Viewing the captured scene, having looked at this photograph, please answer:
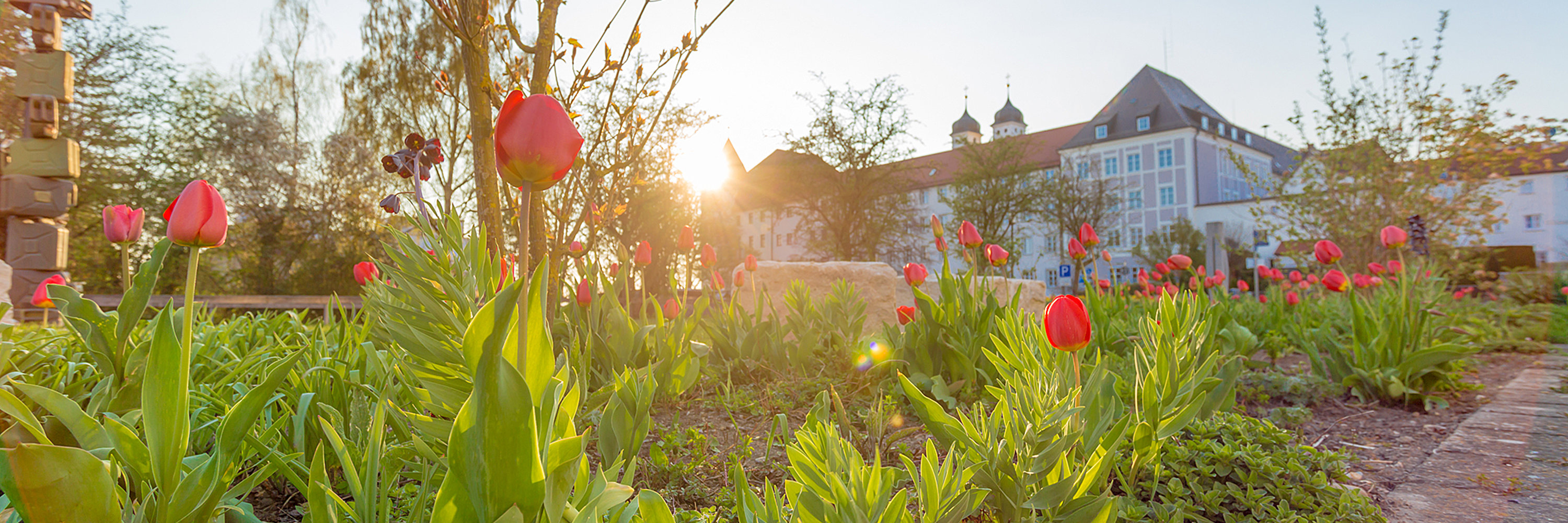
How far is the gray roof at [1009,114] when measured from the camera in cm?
5388

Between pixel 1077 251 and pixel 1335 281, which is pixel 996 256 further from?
pixel 1335 281

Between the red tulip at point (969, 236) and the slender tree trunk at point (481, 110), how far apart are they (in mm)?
1827

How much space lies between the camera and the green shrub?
62.7 inches

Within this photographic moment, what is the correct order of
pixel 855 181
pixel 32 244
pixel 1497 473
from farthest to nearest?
pixel 855 181 → pixel 32 244 → pixel 1497 473

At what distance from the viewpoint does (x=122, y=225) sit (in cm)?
162

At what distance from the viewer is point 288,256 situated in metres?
14.7

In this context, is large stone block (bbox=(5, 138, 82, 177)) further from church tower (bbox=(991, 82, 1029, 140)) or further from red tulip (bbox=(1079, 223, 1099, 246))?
church tower (bbox=(991, 82, 1029, 140))

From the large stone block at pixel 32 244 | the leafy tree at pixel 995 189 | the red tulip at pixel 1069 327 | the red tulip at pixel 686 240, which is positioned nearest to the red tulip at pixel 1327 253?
the red tulip at pixel 1069 327

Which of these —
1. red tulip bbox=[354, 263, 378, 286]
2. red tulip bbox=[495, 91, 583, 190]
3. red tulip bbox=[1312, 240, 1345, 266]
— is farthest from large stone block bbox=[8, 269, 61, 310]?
red tulip bbox=[1312, 240, 1345, 266]

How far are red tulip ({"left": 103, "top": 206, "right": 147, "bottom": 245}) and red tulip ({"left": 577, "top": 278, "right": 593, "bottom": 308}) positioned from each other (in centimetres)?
140

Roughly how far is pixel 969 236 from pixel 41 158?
7.11 m

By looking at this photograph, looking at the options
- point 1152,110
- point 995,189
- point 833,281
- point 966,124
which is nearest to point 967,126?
point 966,124

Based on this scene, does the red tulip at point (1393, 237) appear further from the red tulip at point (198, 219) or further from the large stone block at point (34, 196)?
the large stone block at point (34, 196)

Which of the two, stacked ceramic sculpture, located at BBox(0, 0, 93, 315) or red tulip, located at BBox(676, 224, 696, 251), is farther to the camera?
stacked ceramic sculpture, located at BBox(0, 0, 93, 315)
